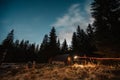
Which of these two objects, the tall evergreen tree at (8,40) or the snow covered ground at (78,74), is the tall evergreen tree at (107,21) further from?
the tall evergreen tree at (8,40)

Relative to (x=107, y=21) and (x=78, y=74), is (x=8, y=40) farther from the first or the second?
(x=78, y=74)

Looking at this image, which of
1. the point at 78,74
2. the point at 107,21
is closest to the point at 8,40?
the point at 107,21

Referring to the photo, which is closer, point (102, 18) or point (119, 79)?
point (119, 79)

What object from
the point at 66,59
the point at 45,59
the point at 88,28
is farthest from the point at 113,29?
→ the point at 45,59

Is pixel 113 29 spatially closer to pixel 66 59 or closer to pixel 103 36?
pixel 103 36

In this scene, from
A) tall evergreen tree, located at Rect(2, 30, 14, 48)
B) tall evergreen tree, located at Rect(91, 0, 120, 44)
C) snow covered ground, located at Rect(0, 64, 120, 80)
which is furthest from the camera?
tall evergreen tree, located at Rect(2, 30, 14, 48)

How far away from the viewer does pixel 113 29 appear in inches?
770

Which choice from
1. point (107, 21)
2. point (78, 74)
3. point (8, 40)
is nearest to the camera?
point (78, 74)

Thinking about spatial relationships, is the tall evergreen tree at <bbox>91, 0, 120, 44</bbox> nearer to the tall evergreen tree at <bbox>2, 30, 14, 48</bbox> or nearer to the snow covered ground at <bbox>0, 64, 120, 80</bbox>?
the snow covered ground at <bbox>0, 64, 120, 80</bbox>

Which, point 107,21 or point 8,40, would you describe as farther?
point 8,40

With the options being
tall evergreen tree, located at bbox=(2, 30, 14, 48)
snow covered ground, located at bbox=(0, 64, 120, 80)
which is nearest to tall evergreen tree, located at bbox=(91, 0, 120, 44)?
snow covered ground, located at bbox=(0, 64, 120, 80)

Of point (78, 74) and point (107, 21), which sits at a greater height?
point (107, 21)

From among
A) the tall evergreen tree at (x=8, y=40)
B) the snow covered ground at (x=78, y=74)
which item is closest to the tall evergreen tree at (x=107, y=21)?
the snow covered ground at (x=78, y=74)

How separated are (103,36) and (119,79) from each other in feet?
44.1
